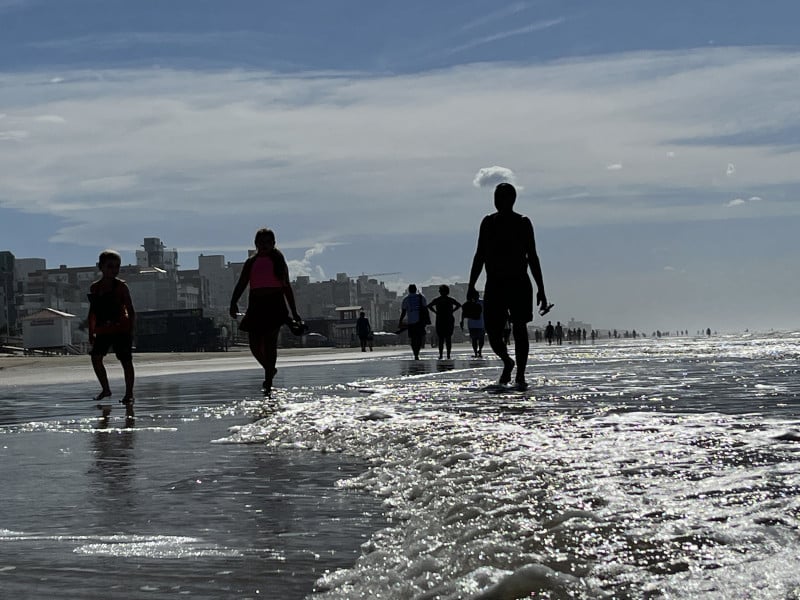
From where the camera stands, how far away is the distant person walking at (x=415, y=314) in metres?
23.4

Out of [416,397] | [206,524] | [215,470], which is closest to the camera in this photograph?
[206,524]

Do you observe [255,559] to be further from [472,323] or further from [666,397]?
[472,323]

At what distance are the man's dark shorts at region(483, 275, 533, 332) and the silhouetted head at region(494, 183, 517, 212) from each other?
2.35 feet

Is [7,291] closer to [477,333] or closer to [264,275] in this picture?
[477,333]

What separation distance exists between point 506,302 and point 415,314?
12.9 metres

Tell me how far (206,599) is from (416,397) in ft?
21.7

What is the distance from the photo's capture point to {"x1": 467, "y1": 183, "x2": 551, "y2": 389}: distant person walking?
10531mm

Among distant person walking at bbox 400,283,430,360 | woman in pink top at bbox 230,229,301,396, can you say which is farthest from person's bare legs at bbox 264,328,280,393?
distant person walking at bbox 400,283,430,360

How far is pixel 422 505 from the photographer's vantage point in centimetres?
408

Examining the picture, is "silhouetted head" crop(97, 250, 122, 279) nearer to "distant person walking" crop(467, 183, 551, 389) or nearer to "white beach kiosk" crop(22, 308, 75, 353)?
"distant person walking" crop(467, 183, 551, 389)

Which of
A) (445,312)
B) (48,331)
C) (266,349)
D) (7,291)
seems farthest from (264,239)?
(7,291)

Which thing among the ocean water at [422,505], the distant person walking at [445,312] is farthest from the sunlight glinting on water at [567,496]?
the distant person walking at [445,312]

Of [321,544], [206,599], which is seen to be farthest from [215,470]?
[206,599]

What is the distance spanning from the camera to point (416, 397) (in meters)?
9.47
